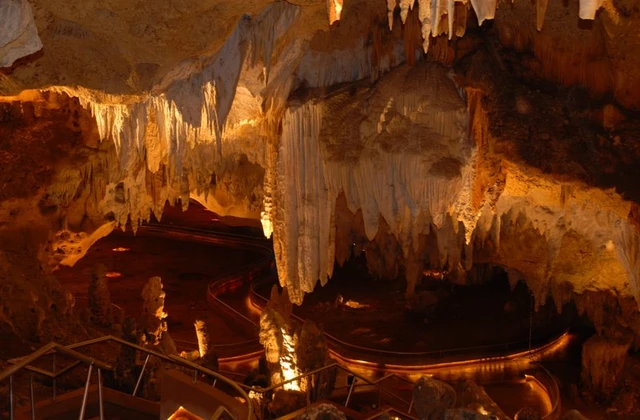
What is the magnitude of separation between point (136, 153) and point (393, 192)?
310 cm

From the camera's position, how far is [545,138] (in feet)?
23.8

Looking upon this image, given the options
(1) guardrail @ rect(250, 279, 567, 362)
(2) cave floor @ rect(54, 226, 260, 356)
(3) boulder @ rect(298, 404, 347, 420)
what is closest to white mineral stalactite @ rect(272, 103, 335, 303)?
(3) boulder @ rect(298, 404, 347, 420)

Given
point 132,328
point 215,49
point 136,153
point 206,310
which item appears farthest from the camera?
point 206,310

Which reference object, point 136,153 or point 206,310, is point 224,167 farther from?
point 206,310

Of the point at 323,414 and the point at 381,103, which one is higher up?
the point at 381,103

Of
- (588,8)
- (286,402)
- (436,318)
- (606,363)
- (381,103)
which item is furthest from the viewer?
(436,318)

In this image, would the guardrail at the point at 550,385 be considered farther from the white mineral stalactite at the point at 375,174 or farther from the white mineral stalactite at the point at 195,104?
the white mineral stalactite at the point at 195,104

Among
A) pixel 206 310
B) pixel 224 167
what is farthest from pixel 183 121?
pixel 206 310

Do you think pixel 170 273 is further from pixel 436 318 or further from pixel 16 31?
pixel 16 31

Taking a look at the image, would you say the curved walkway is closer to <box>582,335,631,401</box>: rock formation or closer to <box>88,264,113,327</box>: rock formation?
<box>582,335,631,401</box>: rock formation

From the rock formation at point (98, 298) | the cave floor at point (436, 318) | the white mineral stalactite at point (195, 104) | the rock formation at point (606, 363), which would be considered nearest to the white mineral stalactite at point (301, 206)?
the white mineral stalactite at point (195, 104)

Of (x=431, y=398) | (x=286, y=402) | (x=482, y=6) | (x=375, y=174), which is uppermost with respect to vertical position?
(x=482, y=6)

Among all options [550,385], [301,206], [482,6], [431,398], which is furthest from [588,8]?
[550,385]

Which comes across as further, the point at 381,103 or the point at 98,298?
the point at 98,298
